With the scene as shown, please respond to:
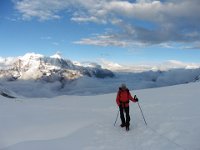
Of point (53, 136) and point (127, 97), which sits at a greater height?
point (127, 97)

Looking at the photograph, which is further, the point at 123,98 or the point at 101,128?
the point at 123,98

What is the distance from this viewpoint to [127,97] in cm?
1795

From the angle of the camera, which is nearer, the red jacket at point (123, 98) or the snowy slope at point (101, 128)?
the snowy slope at point (101, 128)

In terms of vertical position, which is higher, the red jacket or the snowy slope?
the red jacket

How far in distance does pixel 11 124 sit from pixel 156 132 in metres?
7.40

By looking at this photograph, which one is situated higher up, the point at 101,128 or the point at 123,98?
the point at 123,98

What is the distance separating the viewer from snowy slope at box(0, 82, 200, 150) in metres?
14.5

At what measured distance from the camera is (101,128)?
58.1 feet

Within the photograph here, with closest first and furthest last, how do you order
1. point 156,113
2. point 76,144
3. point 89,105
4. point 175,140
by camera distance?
point 175,140
point 76,144
point 156,113
point 89,105

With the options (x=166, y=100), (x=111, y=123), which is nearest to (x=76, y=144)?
(x=111, y=123)

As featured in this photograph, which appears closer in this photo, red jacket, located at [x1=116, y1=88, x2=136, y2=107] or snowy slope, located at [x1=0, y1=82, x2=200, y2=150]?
snowy slope, located at [x1=0, y1=82, x2=200, y2=150]

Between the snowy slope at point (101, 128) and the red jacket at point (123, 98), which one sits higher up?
the red jacket at point (123, 98)

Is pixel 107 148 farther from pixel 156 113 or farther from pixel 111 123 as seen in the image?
pixel 156 113

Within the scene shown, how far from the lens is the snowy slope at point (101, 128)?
47.5 feet
